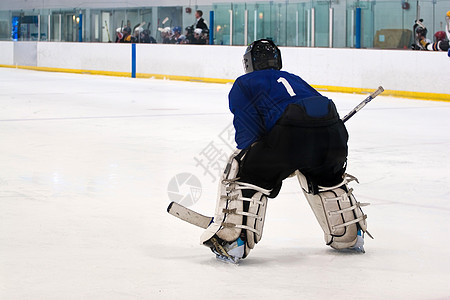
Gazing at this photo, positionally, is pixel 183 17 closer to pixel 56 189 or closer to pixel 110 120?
pixel 110 120

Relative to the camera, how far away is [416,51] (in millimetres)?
13820

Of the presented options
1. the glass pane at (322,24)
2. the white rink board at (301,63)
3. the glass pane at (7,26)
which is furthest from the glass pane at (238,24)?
the glass pane at (7,26)

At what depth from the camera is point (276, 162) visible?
11.3ft

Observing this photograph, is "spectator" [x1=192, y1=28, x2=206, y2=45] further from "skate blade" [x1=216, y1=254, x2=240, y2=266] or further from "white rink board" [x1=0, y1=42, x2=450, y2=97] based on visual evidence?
"skate blade" [x1=216, y1=254, x2=240, y2=266]

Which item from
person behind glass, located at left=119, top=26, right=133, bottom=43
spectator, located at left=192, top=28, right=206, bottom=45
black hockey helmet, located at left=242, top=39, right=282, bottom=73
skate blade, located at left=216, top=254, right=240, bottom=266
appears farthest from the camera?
person behind glass, located at left=119, top=26, right=133, bottom=43

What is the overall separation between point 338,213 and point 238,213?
45 cm

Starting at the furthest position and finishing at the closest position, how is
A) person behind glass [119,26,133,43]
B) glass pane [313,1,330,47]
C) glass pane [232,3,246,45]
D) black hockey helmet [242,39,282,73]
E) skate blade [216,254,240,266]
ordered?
person behind glass [119,26,133,43] < glass pane [232,3,246,45] < glass pane [313,1,330,47] < black hockey helmet [242,39,282,73] < skate blade [216,254,240,266]

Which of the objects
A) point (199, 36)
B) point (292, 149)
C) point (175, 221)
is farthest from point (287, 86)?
point (199, 36)

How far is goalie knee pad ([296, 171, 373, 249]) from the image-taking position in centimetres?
358

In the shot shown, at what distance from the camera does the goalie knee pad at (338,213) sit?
11.8 ft

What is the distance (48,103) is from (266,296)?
31.8ft

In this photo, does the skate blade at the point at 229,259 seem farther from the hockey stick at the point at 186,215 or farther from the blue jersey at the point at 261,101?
the blue jersey at the point at 261,101

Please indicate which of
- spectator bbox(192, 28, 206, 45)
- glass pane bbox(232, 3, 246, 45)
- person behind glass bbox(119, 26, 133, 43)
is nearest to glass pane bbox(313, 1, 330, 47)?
glass pane bbox(232, 3, 246, 45)

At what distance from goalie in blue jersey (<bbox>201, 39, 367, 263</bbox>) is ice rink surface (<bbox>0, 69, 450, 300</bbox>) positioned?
119 mm
